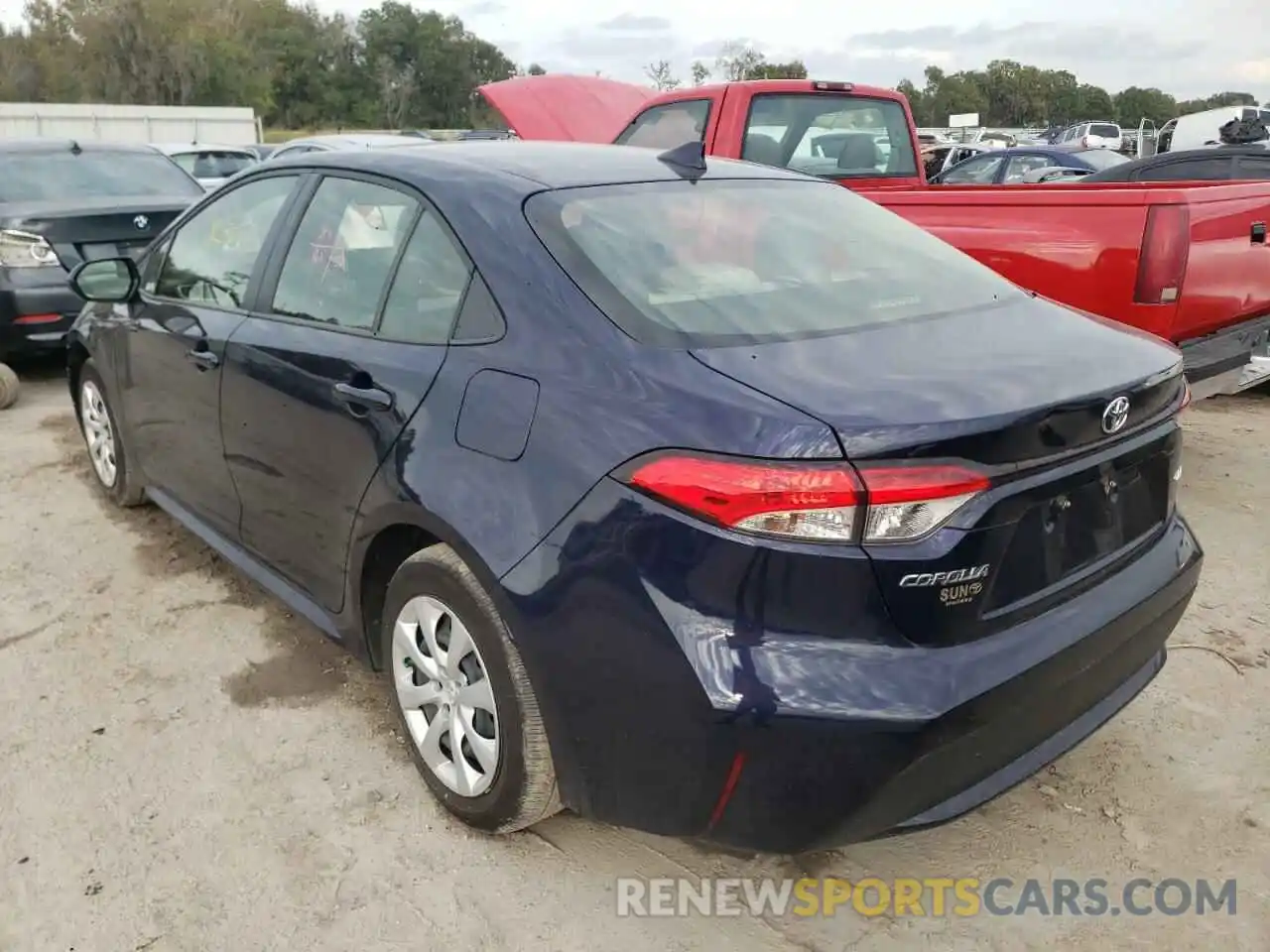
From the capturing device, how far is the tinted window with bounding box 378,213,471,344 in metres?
2.50

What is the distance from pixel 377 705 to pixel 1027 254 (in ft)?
10.7

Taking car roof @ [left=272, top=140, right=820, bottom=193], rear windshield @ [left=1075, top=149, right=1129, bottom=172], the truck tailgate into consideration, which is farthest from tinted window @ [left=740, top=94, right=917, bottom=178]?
rear windshield @ [left=1075, top=149, right=1129, bottom=172]

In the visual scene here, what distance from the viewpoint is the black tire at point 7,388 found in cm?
618

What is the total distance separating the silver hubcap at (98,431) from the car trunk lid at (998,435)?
338cm

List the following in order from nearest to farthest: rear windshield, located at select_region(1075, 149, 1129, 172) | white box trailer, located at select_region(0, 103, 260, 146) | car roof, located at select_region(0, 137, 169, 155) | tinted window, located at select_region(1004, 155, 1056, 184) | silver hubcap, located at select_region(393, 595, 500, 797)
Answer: silver hubcap, located at select_region(393, 595, 500, 797) < car roof, located at select_region(0, 137, 169, 155) < tinted window, located at select_region(1004, 155, 1056, 184) < rear windshield, located at select_region(1075, 149, 1129, 172) < white box trailer, located at select_region(0, 103, 260, 146)

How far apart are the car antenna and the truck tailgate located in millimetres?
2024

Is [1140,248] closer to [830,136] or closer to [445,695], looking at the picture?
[830,136]

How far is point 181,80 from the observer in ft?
209

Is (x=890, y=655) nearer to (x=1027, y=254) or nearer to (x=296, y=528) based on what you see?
(x=296, y=528)

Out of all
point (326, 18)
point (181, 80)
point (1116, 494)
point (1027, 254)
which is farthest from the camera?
point (326, 18)

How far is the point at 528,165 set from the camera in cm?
277

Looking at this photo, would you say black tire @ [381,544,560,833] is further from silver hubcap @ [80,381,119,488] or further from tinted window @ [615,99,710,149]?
tinted window @ [615,99,710,149]

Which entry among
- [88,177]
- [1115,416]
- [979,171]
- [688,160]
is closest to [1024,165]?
[979,171]

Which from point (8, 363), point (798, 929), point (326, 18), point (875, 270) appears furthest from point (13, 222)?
point (326, 18)
